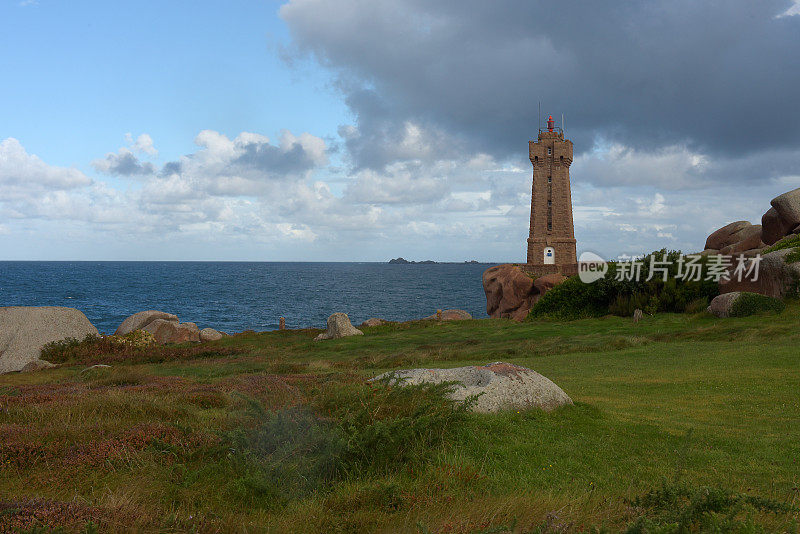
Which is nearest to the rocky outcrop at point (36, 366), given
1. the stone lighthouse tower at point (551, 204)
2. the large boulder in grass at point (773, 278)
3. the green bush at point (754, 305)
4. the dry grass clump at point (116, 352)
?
the dry grass clump at point (116, 352)

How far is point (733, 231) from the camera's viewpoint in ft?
123

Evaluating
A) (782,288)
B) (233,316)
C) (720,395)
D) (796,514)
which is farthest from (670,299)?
(233,316)

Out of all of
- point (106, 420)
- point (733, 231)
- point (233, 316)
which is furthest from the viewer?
point (233, 316)

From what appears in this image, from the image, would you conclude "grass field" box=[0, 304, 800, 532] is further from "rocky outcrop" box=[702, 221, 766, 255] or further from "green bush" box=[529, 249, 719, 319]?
"rocky outcrop" box=[702, 221, 766, 255]

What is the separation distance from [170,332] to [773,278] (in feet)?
106

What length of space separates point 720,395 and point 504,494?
739 centimetres

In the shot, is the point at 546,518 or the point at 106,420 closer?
the point at 546,518

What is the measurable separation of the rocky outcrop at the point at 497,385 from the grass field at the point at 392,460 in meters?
0.36

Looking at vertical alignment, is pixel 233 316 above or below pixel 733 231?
below

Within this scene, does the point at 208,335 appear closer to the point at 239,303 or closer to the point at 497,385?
the point at 497,385

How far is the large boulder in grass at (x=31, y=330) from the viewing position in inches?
975

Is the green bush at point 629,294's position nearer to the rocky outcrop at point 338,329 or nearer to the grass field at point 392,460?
the rocky outcrop at point 338,329

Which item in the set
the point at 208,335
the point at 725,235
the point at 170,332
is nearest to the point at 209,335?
the point at 208,335

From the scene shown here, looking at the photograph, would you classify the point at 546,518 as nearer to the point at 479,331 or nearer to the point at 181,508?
the point at 181,508
